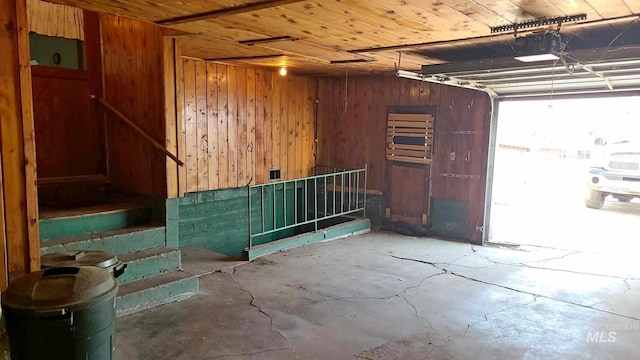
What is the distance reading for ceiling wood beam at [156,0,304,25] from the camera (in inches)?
115

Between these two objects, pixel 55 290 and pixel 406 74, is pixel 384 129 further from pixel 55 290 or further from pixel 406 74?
pixel 55 290

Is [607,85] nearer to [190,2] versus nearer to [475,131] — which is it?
[475,131]

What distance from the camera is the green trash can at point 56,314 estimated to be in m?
2.11

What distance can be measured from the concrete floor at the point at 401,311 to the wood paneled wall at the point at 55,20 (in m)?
3.00

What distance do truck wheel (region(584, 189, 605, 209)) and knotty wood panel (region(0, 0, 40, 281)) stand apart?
9.20m

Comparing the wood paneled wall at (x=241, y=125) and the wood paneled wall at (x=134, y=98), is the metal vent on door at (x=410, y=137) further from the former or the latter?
the wood paneled wall at (x=134, y=98)

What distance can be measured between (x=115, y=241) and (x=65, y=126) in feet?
5.38

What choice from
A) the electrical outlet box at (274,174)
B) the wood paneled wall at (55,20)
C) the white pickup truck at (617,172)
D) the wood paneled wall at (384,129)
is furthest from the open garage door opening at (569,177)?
the wood paneled wall at (55,20)

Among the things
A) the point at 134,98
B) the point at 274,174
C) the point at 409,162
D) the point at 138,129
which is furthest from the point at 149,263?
the point at 409,162

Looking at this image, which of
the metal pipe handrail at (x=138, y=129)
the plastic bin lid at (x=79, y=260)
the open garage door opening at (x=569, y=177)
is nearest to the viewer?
the plastic bin lid at (x=79, y=260)

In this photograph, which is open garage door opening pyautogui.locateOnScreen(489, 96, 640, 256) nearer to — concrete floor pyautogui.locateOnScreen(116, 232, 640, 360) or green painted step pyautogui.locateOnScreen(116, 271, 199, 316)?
concrete floor pyautogui.locateOnScreen(116, 232, 640, 360)

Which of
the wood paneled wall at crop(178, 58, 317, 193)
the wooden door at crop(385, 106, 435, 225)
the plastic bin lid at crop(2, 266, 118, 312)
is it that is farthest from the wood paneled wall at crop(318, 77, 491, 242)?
the plastic bin lid at crop(2, 266, 118, 312)

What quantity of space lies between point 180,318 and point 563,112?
40.6ft

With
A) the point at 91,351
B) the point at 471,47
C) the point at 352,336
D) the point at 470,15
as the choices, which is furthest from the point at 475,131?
the point at 91,351
